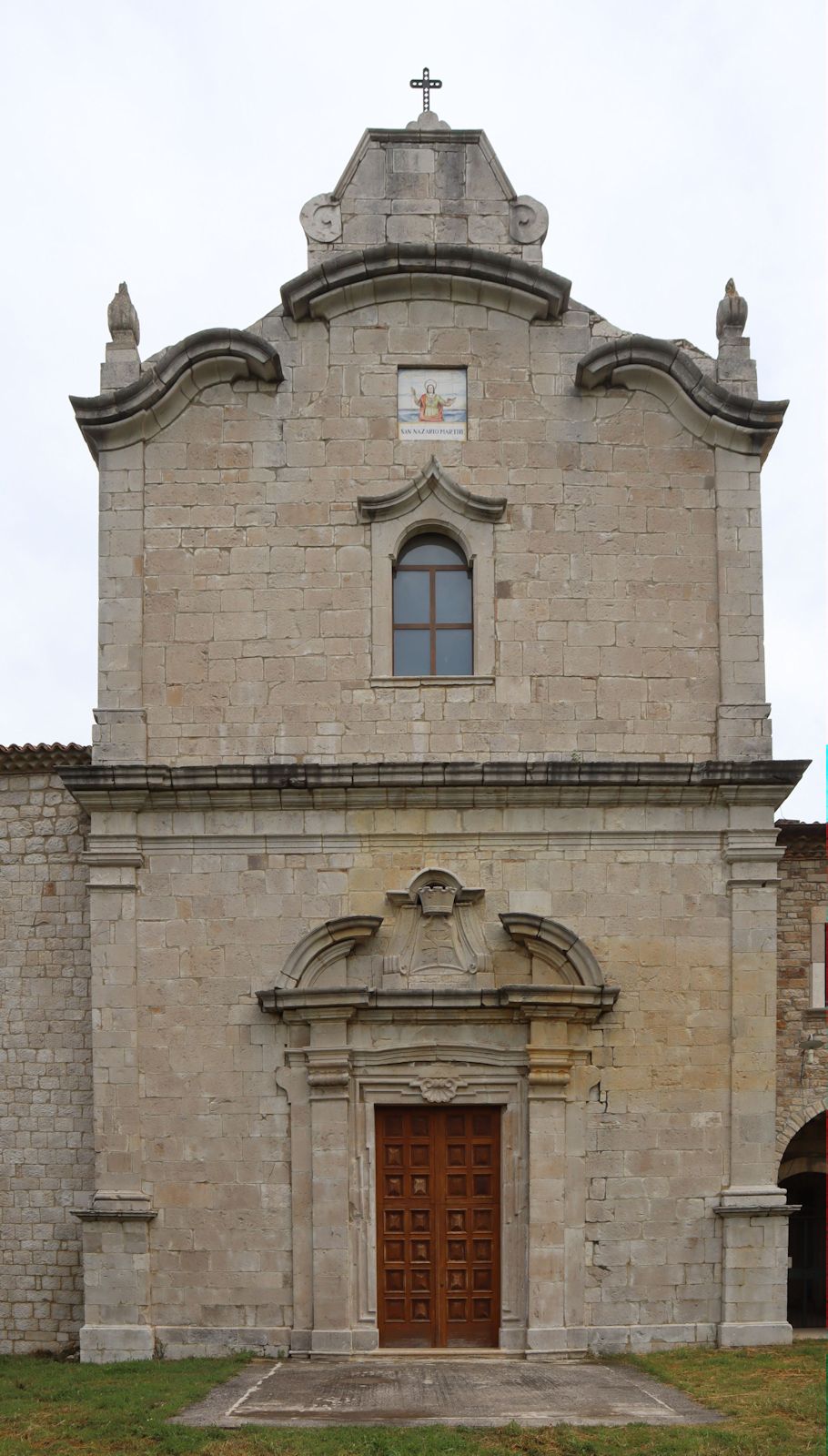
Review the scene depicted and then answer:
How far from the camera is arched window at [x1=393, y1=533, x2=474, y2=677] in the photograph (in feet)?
49.5

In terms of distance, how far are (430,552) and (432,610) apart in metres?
0.56

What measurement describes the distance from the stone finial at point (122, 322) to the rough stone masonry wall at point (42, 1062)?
13.9 feet

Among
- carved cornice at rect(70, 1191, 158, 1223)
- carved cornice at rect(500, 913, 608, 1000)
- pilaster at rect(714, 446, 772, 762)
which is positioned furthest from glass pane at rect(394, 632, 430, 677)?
carved cornice at rect(70, 1191, 158, 1223)

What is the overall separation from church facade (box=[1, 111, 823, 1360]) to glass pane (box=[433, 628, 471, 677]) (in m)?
0.04

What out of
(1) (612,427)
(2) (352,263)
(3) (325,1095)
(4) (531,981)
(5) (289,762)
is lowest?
(3) (325,1095)

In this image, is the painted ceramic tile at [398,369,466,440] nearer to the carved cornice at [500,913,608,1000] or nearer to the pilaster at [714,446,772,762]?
the pilaster at [714,446,772,762]

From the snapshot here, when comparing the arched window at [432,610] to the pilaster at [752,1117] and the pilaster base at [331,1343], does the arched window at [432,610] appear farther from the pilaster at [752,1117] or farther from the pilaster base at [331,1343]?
the pilaster base at [331,1343]

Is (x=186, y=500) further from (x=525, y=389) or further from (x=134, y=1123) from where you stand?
(x=134, y=1123)

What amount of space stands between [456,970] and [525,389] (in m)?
5.46

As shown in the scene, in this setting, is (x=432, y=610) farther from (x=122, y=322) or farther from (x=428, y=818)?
(x=122, y=322)

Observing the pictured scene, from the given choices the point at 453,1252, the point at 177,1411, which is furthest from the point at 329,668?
the point at 177,1411

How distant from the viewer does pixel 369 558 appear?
1505 centimetres

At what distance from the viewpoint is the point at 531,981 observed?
47.5ft

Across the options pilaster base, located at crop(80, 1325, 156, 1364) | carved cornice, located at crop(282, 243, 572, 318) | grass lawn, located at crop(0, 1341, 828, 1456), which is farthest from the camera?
carved cornice, located at crop(282, 243, 572, 318)
